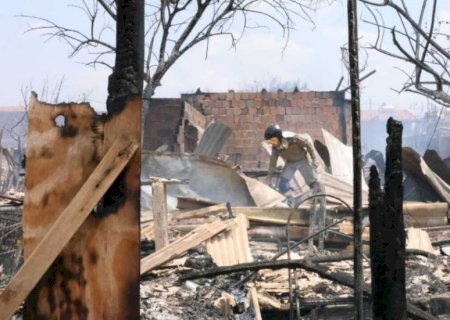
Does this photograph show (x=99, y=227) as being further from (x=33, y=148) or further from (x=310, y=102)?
(x=310, y=102)

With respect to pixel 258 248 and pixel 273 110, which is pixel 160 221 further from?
pixel 273 110

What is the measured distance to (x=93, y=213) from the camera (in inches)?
97.9

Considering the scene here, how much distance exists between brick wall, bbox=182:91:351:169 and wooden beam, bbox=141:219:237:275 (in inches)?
516

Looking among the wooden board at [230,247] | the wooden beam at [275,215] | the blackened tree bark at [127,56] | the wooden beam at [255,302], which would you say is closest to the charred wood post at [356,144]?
the blackened tree bark at [127,56]

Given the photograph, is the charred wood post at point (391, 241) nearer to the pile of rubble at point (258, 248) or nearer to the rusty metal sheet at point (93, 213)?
the rusty metal sheet at point (93, 213)

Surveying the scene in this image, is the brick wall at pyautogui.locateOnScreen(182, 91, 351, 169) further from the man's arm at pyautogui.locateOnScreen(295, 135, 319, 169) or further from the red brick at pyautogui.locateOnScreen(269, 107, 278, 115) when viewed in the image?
the man's arm at pyautogui.locateOnScreen(295, 135, 319, 169)

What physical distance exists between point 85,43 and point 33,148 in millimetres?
9924

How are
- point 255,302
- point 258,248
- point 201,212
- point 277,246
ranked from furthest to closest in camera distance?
1. point 201,212
2. point 277,246
3. point 258,248
4. point 255,302

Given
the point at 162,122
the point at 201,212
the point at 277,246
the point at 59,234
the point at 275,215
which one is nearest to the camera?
the point at 59,234

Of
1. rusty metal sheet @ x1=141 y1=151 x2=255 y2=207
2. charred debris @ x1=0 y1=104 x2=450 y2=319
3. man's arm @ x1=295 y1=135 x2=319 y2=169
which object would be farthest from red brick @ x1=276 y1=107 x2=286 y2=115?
man's arm @ x1=295 y1=135 x2=319 y2=169

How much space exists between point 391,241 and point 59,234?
1.19 metres

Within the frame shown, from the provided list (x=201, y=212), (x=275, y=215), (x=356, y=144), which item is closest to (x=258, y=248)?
(x=275, y=215)

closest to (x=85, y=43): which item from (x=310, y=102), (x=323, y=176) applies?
(x=323, y=176)

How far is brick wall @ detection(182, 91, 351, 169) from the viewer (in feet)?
70.6
